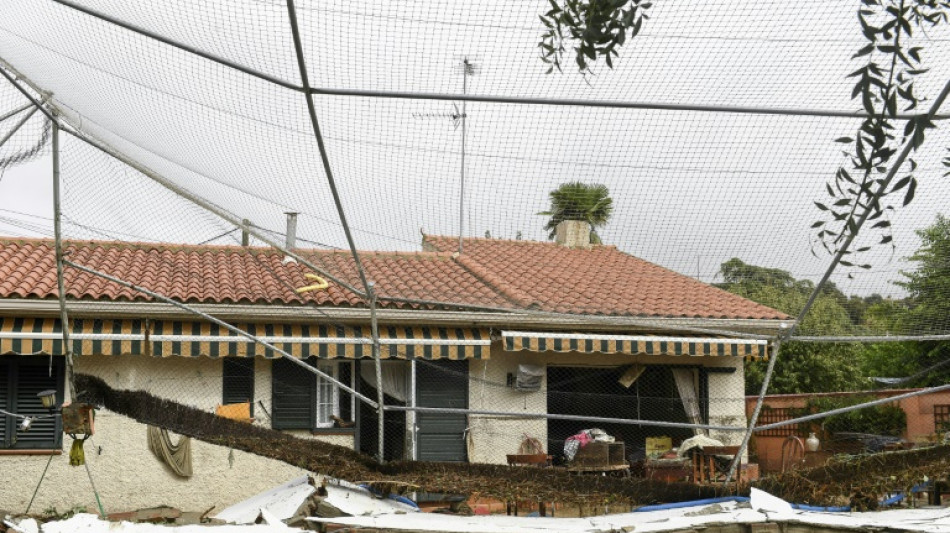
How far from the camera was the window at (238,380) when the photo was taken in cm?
1233

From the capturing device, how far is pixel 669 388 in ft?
45.8

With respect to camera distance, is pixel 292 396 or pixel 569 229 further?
pixel 292 396

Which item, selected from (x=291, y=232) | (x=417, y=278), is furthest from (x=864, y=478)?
(x=417, y=278)

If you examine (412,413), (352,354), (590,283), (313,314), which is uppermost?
(590,283)

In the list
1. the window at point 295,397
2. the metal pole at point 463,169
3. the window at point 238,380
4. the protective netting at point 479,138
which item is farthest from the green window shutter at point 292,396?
the metal pole at point 463,169

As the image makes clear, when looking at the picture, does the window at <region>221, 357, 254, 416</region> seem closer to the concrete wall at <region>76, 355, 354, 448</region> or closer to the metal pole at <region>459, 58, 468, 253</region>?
the concrete wall at <region>76, 355, 354, 448</region>

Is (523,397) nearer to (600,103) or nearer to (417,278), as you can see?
(417,278)

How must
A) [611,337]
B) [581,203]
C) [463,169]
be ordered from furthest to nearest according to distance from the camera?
[611,337], [581,203], [463,169]

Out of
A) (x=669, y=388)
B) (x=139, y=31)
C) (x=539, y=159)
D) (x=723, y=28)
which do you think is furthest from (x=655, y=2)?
(x=669, y=388)

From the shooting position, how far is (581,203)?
6.70m

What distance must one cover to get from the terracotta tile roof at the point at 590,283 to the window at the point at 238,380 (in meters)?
2.58

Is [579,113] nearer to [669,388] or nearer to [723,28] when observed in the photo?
[723,28]

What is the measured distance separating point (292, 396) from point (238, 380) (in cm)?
65

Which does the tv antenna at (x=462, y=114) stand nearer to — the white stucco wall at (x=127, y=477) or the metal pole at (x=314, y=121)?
the metal pole at (x=314, y=121)
